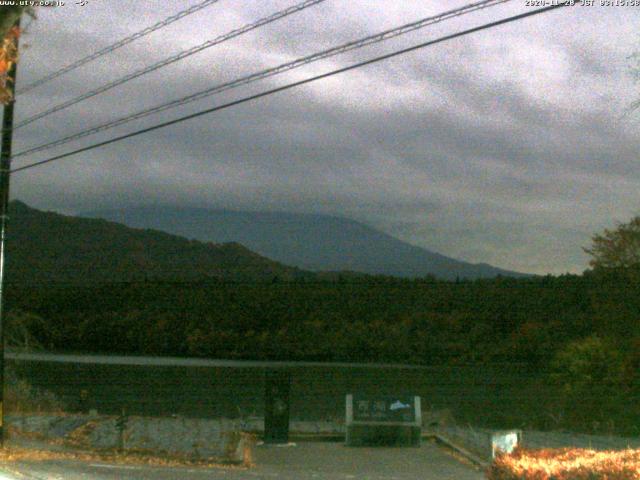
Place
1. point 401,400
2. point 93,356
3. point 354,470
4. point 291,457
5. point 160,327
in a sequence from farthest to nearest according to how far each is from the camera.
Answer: point 160,327
point 93,356
point 401,400
point 291,457
point 354,470

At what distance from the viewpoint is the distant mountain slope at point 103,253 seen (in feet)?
102

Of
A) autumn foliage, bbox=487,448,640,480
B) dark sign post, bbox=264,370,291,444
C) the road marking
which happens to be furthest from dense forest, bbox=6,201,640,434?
autumn foliage, bbox=487,448,640,480

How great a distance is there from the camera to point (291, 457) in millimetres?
18578

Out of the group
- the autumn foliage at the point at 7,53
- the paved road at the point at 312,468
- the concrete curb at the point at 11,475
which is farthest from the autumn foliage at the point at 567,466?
the autumn foliage at the point at 7,53

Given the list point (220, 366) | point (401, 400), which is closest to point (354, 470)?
point (401, 400)

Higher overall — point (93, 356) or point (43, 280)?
point (43, 280)

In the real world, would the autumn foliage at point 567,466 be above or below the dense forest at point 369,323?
below

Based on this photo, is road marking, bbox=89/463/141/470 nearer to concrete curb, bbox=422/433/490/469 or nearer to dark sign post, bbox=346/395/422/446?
concrete curb, bbox=422/433/490/469

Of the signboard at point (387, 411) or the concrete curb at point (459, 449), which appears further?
the signboard at point (387, 411)

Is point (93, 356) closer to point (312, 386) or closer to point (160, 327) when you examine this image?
point (160, 327)

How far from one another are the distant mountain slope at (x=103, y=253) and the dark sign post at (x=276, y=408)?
11144 mm

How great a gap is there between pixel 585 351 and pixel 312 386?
9285 millimetres

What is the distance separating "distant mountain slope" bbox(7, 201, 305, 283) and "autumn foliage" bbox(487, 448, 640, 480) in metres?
22.7

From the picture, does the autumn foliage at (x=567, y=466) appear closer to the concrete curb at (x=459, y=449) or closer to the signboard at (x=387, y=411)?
the concrete curb at (x=459, y=449)
